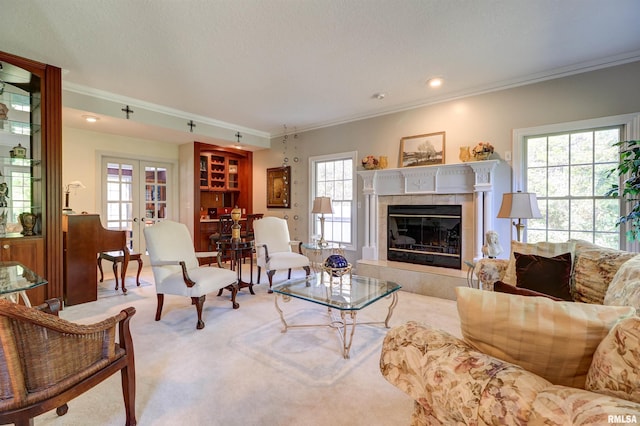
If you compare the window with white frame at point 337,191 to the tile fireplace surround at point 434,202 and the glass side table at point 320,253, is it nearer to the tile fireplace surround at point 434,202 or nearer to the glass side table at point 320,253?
the glass side table at point 320,253

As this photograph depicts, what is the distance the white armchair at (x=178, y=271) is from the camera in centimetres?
284

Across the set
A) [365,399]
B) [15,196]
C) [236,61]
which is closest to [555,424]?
[365,399]

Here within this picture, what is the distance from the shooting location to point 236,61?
122 inches

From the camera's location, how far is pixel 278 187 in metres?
6.08

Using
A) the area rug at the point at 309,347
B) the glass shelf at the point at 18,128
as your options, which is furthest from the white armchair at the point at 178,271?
the glass shelf at the point at 18,128

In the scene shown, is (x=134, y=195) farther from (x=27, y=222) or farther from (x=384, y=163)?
(x=384, y=163)

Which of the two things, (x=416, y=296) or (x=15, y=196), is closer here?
(x=15, y=196)

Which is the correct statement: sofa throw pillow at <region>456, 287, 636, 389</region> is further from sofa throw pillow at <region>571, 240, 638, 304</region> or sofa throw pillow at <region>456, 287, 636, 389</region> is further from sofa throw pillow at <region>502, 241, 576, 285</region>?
sofa throw pillow at <region>502, 241, 576, 285</region>

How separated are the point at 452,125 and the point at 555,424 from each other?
157 inches

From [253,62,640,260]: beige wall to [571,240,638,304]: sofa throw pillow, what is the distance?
6.44ft

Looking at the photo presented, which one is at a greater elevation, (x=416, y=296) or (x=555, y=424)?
(x=555, y=424)

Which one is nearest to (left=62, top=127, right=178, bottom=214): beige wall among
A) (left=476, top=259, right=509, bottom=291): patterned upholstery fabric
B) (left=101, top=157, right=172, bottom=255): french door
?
(left=101, top=157, right=172, bottom=255): french door

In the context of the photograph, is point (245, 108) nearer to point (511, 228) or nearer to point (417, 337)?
point (511, 228)

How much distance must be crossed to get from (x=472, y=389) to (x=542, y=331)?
286 mm
